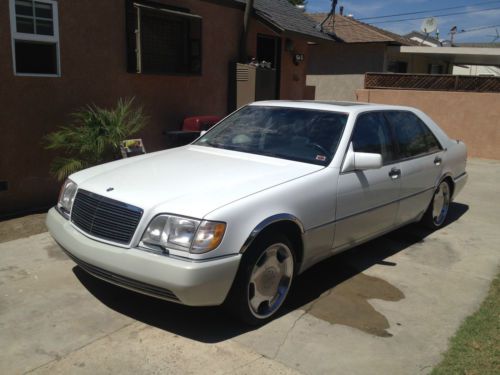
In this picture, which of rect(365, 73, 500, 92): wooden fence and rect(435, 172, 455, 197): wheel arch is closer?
rect(435, 172, 455, 197): wheel arch

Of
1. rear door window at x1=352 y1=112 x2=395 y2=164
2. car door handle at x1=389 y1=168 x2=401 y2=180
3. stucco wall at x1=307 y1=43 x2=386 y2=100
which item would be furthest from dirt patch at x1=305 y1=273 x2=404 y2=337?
stucco wall at x1=307 y1=43 x2=386 y2=100

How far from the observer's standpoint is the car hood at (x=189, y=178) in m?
3.43

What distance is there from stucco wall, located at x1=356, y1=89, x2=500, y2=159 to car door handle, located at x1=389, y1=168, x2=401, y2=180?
30.7 feet

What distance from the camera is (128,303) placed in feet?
13.1

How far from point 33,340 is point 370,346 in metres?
2.30

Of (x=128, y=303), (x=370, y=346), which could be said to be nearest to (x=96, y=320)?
(x=128, y=303)

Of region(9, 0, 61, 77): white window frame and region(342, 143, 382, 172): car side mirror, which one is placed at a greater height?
region(9, 0, 61, 77): white window frame

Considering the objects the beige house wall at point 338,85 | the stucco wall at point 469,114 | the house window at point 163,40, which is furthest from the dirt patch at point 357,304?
A: the beige house wall at point 338,85

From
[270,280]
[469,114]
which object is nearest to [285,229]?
[270,280]

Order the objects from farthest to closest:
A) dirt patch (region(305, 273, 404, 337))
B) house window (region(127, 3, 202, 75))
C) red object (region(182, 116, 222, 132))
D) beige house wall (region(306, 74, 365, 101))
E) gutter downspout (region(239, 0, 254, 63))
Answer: beige house wall (region(306, 74, 365, 101))
gutter downspout (region(239, 0, 254, 63))
red object (region(182, 116, 222, 132))
house window (region(127, 3, 202, 75))
dirt patch (region(305, 273, 404, 337))

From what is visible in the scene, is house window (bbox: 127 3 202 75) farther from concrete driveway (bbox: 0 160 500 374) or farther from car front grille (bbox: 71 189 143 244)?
car front grille (bbox: 71 189 143 244)

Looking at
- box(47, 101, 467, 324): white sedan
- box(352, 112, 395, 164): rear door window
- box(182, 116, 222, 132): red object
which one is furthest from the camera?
box(182, 116, 222, 132): red object

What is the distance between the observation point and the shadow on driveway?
12.0 ft

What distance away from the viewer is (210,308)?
13.0ft
